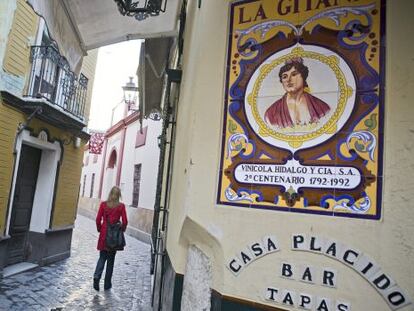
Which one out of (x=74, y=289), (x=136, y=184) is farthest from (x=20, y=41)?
(x=136, y=184)

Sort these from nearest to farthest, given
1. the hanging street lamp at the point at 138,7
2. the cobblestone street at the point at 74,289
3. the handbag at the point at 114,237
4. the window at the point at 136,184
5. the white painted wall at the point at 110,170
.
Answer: the hanging street lamp at the point at 138,7, the cobblestone street at the point at 74,289, the handbag at the point at 114,237, the window at the point at 136,184, the white painted wall at the point at 110,170

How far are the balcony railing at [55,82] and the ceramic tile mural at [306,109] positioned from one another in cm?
464

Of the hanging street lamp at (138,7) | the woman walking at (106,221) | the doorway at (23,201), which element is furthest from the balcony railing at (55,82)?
the hanging street lamp at (138,7)

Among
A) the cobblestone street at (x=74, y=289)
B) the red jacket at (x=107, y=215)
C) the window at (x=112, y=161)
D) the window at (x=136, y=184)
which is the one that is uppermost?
the window at (x=112, y=161)

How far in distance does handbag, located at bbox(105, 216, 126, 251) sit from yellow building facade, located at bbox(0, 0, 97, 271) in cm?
193

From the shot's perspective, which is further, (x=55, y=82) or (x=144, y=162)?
(x=144, y=162)

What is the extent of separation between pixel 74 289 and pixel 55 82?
14.5 ft

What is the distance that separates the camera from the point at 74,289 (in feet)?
23.0

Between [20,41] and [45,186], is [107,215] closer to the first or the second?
[45,186]

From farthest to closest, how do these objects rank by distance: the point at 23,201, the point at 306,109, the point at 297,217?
the point at 23,201 < the point at 306,109 < the point at 297,217

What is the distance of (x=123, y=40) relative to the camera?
17.3ft

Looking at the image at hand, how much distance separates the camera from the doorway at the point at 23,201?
8023mm

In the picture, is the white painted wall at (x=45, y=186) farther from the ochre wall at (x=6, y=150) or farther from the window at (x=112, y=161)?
the window at (x=112, y=161)

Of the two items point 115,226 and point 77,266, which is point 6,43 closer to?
point 115,226
